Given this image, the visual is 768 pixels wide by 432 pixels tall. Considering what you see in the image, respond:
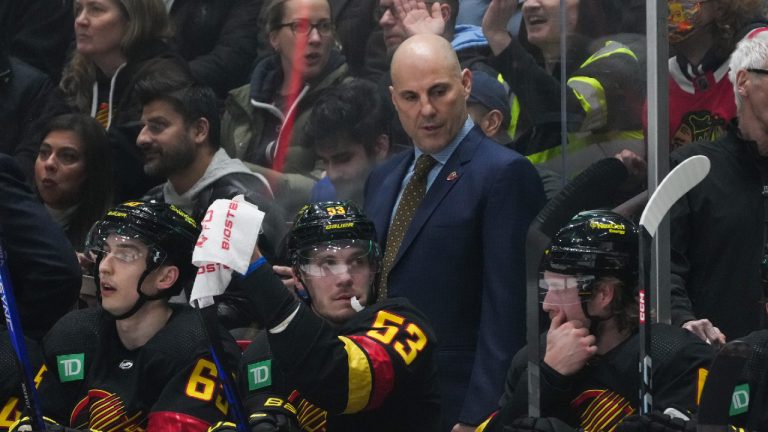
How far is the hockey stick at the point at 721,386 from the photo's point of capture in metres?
2.96

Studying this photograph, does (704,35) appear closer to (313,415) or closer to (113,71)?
(313,415)

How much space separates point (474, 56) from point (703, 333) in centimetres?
127

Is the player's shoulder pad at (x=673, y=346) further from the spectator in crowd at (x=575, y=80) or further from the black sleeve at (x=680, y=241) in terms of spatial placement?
the spectator in crowd at (x=575, y=80)

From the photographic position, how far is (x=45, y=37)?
18.9 ft

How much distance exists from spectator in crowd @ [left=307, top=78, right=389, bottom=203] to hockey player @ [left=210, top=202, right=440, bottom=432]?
834mm

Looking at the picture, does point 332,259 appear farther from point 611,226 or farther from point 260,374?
point 611,226

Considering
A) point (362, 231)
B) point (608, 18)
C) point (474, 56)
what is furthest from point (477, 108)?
point (362, 231)

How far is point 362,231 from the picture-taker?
13.6ft

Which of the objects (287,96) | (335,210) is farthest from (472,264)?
(287,96)

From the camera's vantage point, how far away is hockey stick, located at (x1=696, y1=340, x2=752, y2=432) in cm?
296

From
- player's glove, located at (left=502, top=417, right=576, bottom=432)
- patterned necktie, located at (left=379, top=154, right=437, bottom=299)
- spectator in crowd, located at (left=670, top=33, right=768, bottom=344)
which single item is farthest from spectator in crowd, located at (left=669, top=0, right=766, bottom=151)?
player's glove, located at (left=502, top=417, right=576, bottom=432)

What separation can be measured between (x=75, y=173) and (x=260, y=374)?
1.70 meters

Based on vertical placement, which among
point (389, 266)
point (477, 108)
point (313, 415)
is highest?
point (477, 108)

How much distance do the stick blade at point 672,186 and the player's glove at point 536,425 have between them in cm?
48
